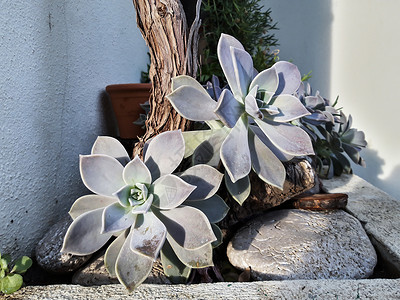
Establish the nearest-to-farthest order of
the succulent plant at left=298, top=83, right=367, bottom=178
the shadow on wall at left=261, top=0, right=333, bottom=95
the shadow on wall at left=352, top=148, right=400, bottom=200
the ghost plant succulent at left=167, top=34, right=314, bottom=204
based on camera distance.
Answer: the ghost plant succulent at left=167, top=34, right=314, bottom=204
the succulent plant at left=298, top=83, right=367, bottom=178
the shadow on wall at left=352, top=148, right=400, bottom=200
the shadow on wall at left=261, top=0, right=333, bottom=95

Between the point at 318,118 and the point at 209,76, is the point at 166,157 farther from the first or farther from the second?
the point at 209,76

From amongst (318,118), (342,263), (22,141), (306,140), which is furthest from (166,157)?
(318,118)

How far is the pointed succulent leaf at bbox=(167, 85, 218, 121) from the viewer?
2.10 ft

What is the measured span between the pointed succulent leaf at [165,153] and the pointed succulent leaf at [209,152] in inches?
3.1

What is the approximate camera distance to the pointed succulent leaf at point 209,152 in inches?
27.1

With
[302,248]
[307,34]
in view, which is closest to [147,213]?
[302,248]

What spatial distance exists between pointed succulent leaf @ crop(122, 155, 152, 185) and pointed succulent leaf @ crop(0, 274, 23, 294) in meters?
0.28

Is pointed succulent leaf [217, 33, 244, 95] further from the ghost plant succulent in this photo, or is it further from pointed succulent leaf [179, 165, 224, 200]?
pointed succulent leaf [179, 165, 224, 200]

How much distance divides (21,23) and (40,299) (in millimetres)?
633

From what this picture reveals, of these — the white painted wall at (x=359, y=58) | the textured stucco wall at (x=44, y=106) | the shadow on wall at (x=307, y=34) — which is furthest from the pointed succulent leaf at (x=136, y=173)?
the shadow on wall at (x=307, y=34)

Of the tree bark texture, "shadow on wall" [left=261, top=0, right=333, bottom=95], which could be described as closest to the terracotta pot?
the tree bark texture

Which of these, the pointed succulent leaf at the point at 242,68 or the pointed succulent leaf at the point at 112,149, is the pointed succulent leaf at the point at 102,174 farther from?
the pointed succulent leaf at the point at 242,68

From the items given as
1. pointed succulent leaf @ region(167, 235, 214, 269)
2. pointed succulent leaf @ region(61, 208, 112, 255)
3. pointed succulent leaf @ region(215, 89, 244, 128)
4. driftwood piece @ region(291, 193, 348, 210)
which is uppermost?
pointed succulent leaf @ region(215, 89, 244, 128)

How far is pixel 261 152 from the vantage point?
68 cm
